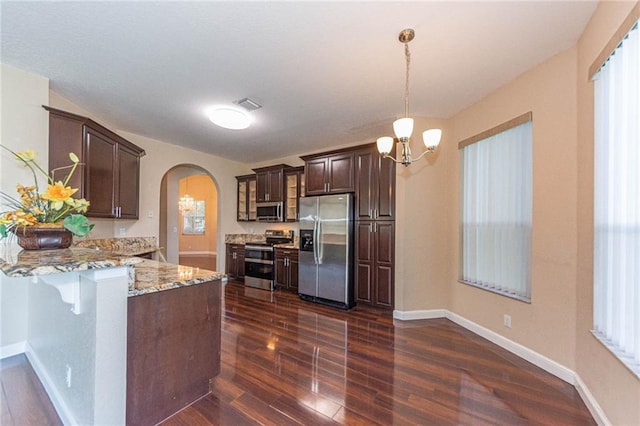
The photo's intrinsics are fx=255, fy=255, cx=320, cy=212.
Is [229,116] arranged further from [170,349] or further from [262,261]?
[262,261]

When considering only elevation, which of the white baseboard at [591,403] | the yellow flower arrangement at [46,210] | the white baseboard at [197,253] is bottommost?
the white baseboard at [197,253]

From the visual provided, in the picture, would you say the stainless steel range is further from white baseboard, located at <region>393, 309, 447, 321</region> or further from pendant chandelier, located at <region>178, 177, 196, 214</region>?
pendant chandelier, located at <region>178, 177, 196, 214</region>

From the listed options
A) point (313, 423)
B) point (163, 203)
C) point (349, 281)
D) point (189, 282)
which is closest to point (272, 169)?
Answer: point (349, 281)

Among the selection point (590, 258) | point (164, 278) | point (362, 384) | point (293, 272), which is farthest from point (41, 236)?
point (590, 258)

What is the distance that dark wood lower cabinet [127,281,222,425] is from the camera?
1.51 meters

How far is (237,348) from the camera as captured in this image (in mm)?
2639

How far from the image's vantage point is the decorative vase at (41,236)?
158 centimetres

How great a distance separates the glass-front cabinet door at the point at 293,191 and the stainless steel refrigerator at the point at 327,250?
0.60 meters

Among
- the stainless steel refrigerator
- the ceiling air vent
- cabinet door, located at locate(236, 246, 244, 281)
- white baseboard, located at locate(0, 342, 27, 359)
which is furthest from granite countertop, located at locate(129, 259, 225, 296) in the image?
cabinet door, located at locate(236, 246, 244, 281)

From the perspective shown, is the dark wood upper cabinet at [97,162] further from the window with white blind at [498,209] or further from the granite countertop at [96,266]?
the window with white blind at [498,209]

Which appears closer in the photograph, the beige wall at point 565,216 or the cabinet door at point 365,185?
the beige wall at point 565,216

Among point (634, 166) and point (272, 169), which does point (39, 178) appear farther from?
point (634, 166)

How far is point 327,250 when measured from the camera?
13.7 ft

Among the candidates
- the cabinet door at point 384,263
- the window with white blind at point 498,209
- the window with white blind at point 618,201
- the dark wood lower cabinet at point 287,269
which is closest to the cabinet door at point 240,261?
the dark wood lower cabinet at point 287,269
